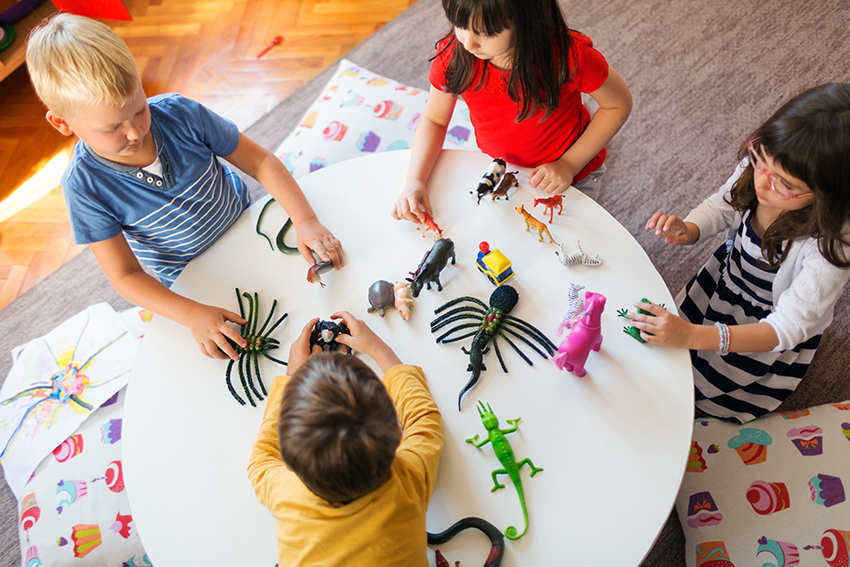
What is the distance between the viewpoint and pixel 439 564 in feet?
2.76

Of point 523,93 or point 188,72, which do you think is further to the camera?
point 188,72

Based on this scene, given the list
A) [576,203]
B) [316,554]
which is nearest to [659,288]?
[576,203]

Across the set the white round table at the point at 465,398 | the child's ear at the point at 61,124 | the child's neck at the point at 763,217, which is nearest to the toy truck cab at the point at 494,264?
the white round table at the point at 465,398

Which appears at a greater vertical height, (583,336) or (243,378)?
(583,336)

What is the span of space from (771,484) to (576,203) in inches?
29.3

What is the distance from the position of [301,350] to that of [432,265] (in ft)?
1.01

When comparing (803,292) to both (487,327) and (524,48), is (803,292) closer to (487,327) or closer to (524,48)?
(487,327)

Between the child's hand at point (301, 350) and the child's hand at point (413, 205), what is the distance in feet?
1.06

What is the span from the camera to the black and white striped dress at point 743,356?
1.20 metres

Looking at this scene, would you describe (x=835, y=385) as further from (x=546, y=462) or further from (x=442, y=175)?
(x=442, y=175)

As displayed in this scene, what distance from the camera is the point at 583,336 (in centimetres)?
90

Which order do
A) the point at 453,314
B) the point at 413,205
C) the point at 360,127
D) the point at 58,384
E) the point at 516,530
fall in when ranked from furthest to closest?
1. the point at 360,127
2. the point at 58,384
3. the point at 413,205
4. the point at 453,314
5. the point at 516,530

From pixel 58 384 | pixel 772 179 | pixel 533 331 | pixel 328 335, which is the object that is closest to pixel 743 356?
pixel 772 179

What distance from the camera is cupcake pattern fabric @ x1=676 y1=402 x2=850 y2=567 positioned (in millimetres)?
1060
